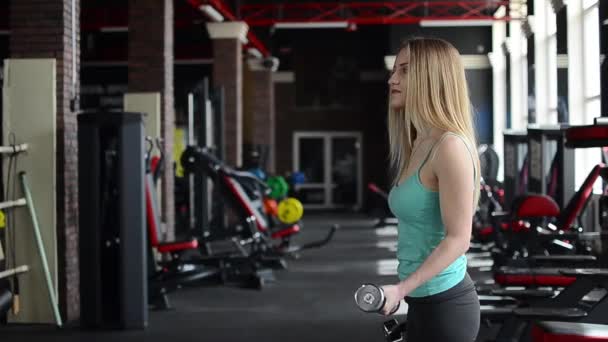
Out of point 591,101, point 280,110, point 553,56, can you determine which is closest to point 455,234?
point 591,101

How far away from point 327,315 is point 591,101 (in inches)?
188

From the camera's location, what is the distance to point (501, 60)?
17875mm

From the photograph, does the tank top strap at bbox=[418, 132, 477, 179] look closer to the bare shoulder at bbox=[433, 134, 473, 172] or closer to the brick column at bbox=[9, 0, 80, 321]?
the bare shoulder at bbox=[433, 134, 473, 172]

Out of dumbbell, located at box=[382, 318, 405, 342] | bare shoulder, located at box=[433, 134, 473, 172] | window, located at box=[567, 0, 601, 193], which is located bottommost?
dumbbell, located at box=[382, 318, 405, 342]

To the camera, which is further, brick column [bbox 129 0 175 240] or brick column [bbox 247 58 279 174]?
brick column [bbox 247 58 279 174]

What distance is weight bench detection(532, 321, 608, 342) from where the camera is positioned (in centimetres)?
172

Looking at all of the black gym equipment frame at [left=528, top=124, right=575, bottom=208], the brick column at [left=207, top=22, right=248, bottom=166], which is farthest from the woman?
the brick column at [left=207, top=22, right=248, bottom=166]

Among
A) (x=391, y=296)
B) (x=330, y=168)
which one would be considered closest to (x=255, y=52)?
(x=330, y=168)

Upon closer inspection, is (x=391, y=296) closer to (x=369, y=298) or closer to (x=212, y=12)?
(x=369, y=298)

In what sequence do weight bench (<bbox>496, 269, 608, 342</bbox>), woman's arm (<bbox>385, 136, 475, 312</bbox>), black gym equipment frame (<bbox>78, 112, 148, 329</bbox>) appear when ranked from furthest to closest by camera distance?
black gym equipment frame (<bbox>78, 112, 148, 329</bbox>) < weight bench (<bbox>496, 269, 608, 342</bbox>) < woman's arm (<bbox>385, 136, 475, 312</bbox>)

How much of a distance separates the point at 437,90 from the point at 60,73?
500cm

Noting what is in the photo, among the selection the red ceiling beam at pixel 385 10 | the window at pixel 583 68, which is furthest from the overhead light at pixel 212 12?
the window at pixel 583 68

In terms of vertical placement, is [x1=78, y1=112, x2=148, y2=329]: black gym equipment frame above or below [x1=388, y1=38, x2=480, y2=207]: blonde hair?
below

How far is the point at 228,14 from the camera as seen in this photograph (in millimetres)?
16062
